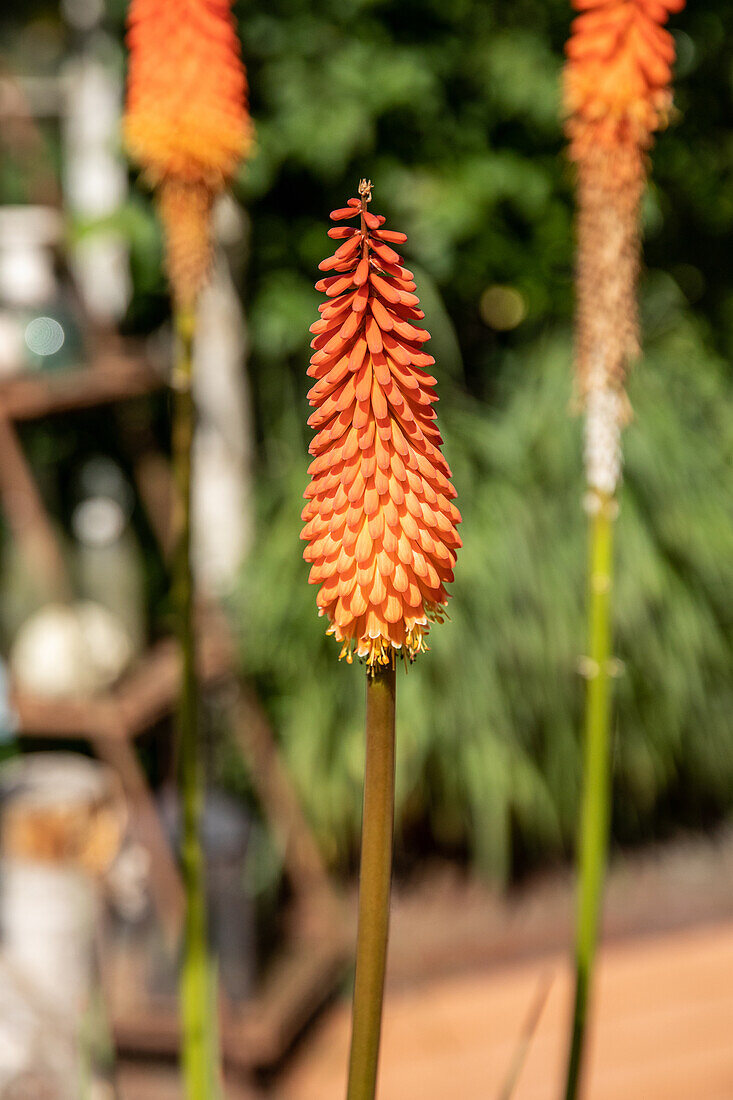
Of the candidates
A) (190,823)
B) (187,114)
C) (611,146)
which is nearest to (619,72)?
(611,146)

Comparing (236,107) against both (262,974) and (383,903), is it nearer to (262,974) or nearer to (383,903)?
(383,903)

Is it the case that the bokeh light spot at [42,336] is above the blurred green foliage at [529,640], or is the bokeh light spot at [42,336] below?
above

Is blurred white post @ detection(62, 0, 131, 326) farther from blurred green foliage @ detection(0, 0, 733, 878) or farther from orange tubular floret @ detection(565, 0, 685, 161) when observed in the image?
orange tubular floret @ detection(565, 0, 685, 161)

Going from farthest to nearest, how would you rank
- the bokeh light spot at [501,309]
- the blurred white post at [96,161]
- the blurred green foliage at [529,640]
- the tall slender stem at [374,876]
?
the bokeh light spot at [501,309] < the blurred white post at [96,161] < the blurred green foliage at [529,640] < the tall slender stem at [374,876]

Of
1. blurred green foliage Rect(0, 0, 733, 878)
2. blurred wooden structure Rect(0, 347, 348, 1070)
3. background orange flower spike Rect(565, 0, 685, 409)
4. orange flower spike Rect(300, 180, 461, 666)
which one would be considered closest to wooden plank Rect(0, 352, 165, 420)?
blurred wooden structure Rect(0, 347, 348, 1070)

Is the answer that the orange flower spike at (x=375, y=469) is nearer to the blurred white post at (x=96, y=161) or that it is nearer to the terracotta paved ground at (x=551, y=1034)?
the terracotta paved ground at (x=551, y=1034)

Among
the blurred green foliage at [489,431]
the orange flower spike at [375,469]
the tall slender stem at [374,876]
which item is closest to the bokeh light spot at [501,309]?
the blurred green foliage at [489,431]
